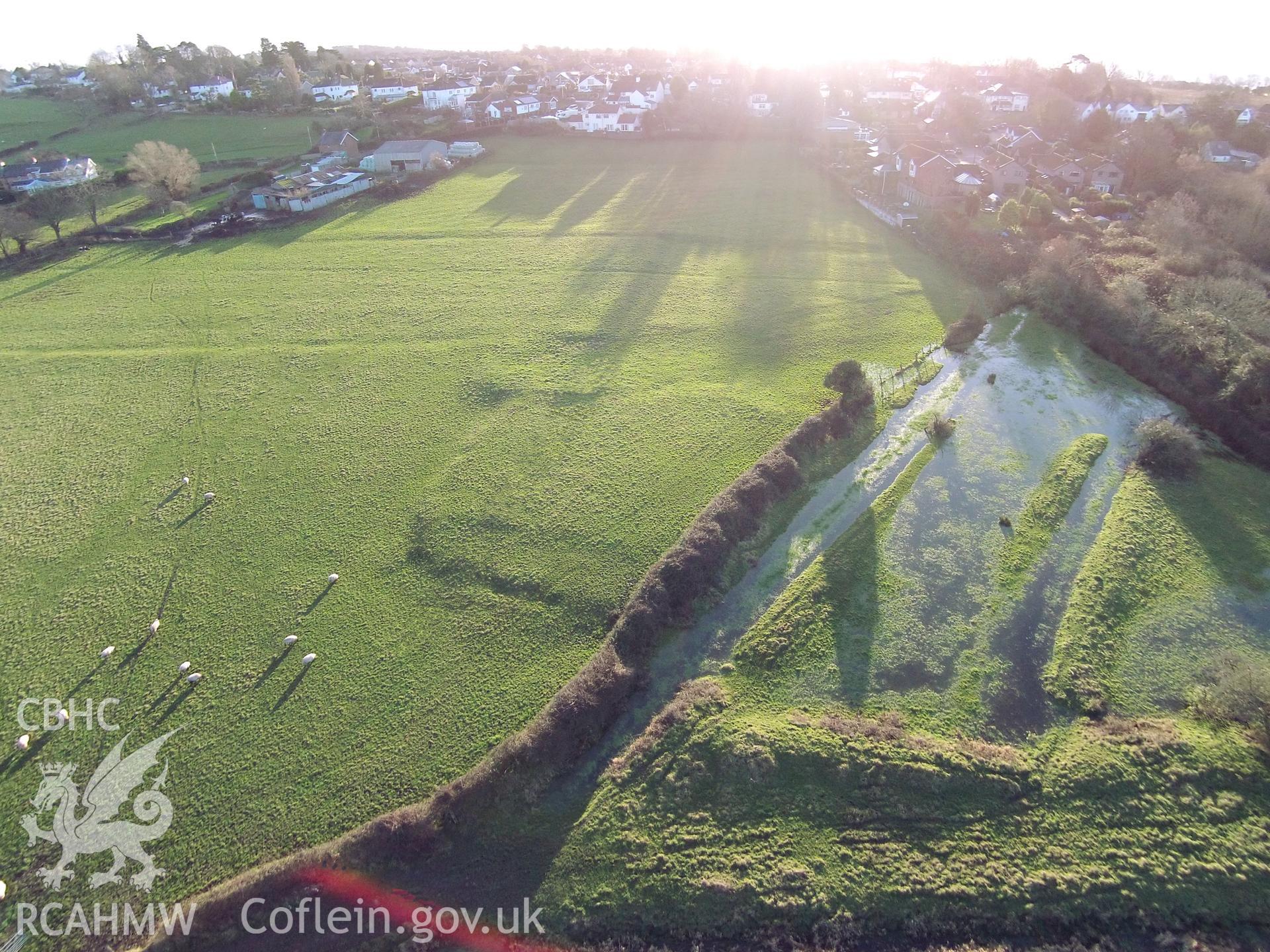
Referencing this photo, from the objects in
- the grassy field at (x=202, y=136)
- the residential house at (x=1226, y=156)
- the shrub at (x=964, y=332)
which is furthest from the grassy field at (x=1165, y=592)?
the grassy field at (x=202, y=136)

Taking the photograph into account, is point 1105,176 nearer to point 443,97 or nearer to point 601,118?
point 601,118

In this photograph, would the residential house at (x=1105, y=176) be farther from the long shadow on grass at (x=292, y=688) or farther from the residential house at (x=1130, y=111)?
the long shadow on grass at (x=292, y=688)

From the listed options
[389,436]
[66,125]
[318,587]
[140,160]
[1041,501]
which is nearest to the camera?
[318,587]

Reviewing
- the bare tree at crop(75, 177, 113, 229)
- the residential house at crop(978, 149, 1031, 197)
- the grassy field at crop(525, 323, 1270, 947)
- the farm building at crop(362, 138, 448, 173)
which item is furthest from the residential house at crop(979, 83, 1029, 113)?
the bare tree at crop(75, 177, 113, 229)

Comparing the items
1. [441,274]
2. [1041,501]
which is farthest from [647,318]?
[1041,501]

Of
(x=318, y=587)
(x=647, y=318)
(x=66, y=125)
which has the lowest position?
(x=318, y=587)

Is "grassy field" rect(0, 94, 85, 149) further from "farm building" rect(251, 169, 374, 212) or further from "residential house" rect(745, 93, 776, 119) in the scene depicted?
"residential house" rect(745, 93, 776, 119)

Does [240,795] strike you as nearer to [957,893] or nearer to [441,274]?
A: [957,893]
